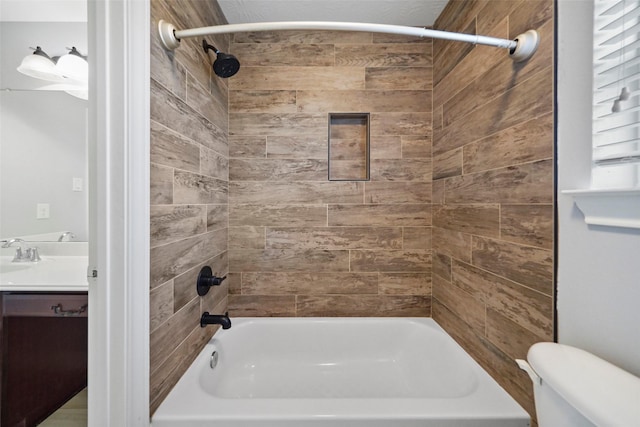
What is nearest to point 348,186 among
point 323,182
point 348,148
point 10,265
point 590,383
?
point 323,182

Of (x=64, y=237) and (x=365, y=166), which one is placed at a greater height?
(x=365, y=166)

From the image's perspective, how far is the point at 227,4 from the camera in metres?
1.52

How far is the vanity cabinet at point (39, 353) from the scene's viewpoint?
1.22 metres

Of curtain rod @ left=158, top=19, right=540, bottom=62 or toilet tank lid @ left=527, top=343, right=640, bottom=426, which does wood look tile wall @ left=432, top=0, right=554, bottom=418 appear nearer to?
curtain rod @ left=158, top=19, right=540, bottom=62

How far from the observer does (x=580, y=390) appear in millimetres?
509

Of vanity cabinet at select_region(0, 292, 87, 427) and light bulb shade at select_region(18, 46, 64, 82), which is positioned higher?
light bulb shade at select_region(18, 46, 64, 82)

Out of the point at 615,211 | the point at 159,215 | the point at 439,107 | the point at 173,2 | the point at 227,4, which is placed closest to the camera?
the point at 615,211

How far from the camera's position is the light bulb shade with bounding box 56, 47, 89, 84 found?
61.7 inches

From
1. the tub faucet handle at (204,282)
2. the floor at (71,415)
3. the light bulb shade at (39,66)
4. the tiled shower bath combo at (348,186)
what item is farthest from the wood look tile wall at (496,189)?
the light bulb shade at (39,66)

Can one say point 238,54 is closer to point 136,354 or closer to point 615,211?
point 136,354

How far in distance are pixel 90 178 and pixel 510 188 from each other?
1.50 meters

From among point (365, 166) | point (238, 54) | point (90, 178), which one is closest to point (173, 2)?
point (238, 54)

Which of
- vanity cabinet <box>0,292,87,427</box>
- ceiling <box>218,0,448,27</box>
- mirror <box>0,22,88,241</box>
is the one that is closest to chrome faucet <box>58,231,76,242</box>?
mirror <box>0,22,88,241</box>

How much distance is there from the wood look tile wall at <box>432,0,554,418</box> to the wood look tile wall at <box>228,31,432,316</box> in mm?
172
